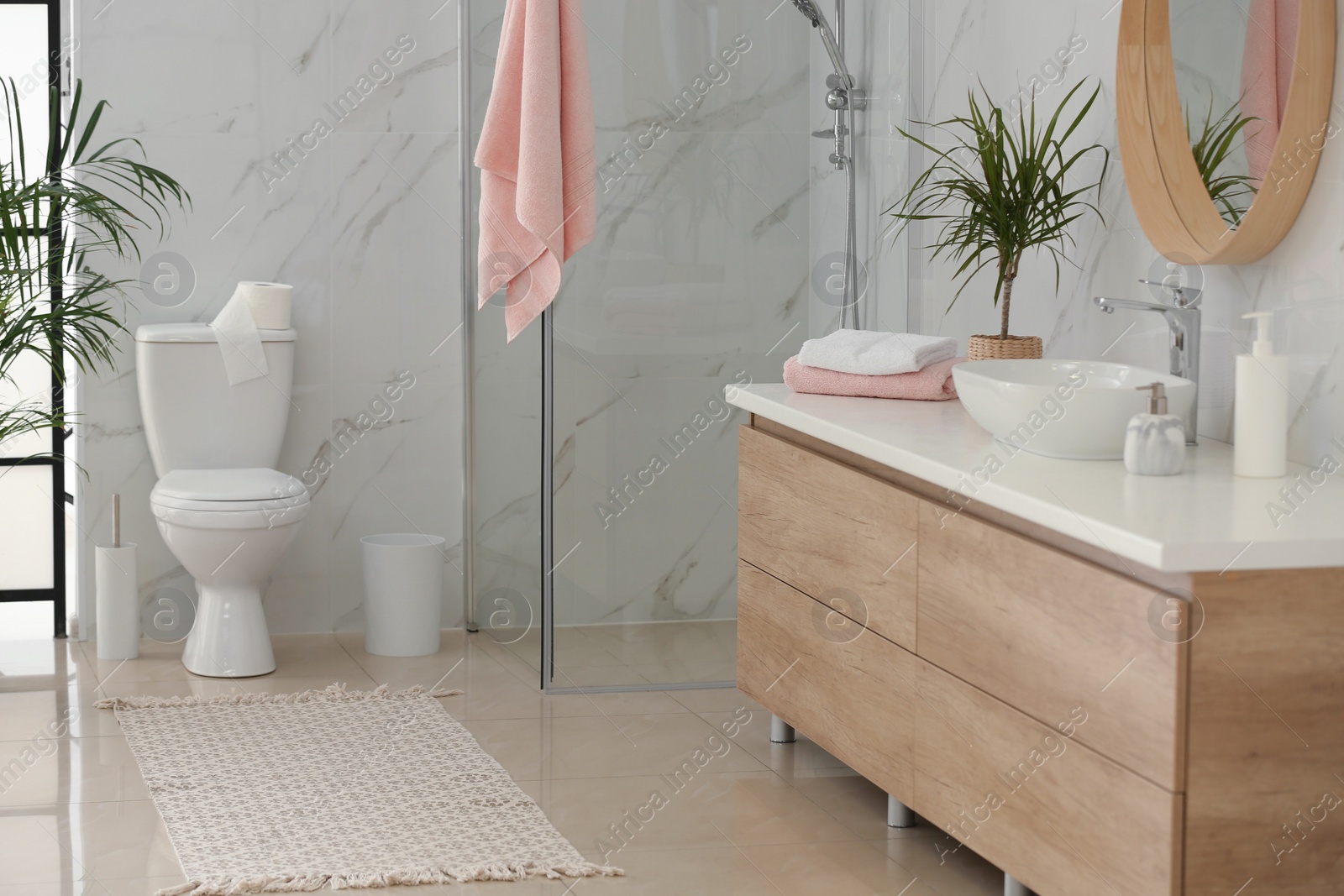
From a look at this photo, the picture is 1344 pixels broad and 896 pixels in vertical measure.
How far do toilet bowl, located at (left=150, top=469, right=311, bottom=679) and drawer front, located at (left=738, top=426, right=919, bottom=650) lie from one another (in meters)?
1.16

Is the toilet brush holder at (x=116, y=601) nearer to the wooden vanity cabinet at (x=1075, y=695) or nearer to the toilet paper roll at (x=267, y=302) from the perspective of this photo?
the toilet paper roll at (x=267, y=302)

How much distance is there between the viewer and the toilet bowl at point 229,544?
3.37 m

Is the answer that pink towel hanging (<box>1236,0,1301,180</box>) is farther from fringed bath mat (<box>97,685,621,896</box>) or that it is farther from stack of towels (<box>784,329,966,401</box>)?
fringed bath mat (<box>97,685,621,896</box>)

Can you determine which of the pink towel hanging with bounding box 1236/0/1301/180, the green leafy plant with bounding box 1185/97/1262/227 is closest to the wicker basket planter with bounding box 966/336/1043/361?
the green leafy plant with bounding box 1185/97/1262/227

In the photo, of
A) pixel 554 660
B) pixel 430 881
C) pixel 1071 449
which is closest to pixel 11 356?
pixel 554 660

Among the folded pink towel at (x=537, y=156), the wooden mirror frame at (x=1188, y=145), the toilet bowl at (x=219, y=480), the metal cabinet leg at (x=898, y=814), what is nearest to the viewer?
the wooden mirror frame at (x=1188, y=145)

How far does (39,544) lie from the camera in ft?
13.3

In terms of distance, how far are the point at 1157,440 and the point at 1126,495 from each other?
0.14 meters

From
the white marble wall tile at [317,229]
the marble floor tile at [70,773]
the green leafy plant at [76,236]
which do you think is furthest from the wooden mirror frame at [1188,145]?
the green leafy plant at [76,236]

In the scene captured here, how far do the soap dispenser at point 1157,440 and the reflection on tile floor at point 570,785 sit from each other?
2.51ft

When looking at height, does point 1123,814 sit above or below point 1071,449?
below

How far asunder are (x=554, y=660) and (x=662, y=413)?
629 mm

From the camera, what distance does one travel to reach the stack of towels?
2.69 meters

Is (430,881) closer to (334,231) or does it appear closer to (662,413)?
(662,413)
